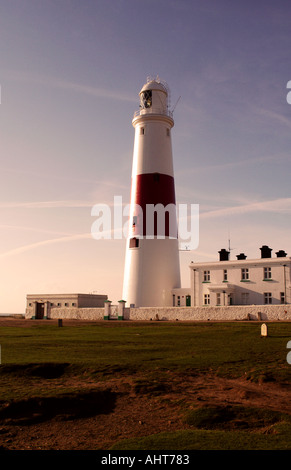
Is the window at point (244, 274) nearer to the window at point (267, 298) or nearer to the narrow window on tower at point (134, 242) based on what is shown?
the window at point (267, 298)

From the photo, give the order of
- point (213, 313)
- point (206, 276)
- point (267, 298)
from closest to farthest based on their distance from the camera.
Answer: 1. point (213, 313)
2. point (267, 298)
3. point (206, 276)

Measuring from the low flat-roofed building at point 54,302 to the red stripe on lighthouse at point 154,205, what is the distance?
49.3 ft

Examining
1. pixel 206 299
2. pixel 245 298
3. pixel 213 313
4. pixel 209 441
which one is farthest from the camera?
pixel 206 299

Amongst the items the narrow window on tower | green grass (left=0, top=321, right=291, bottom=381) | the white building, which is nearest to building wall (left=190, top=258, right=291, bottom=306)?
the white building

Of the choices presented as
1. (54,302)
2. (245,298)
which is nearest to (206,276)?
(245,298)

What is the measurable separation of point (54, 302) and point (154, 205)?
20.6 meters

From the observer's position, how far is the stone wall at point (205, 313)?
35.2 meters

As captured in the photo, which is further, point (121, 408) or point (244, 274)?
point (244, 274)

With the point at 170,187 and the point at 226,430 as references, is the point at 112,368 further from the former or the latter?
the point at 170,187

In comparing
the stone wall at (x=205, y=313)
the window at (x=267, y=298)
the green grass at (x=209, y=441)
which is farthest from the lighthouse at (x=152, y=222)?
the green grass at (x=209, y=441)

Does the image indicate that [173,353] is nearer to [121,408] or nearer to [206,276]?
[121,408]

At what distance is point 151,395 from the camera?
11.6 m

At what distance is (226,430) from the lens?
30.1 feet
